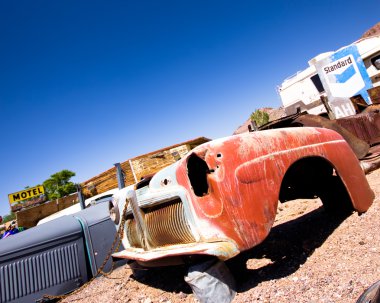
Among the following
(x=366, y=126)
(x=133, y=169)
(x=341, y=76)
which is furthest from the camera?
(x=341, y=76)

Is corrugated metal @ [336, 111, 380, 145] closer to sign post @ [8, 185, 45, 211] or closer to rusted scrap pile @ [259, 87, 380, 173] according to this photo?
rusted scrap pile @ [259, 87, 380, 173]

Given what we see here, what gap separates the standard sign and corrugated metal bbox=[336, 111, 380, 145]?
14335 mm

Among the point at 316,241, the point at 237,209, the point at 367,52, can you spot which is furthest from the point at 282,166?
the point at 367,52

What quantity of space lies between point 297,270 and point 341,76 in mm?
25893

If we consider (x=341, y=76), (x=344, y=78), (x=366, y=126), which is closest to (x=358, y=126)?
(x=366, y=126)

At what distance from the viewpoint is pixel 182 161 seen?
2055 millimetres

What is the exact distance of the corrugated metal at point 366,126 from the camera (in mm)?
6094

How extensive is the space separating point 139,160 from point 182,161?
1521cm

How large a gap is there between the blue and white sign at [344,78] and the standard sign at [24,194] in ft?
77.7

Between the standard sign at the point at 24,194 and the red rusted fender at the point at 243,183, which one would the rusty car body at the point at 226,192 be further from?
the standard sign at the point at 24,194

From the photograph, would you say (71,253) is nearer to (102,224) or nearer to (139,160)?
(102,224)

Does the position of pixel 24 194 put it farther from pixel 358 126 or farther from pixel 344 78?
pixel 344 78

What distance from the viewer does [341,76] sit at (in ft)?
76.3

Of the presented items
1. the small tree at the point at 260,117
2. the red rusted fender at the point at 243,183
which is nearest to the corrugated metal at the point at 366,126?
the red rusted fender at the point at 243,183
